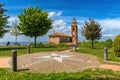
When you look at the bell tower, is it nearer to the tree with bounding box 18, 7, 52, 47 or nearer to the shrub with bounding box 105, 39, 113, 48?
the shrub with bounding box 105, 39, 113, 48

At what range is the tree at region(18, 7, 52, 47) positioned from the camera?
1687 inches

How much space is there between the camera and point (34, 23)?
4275 centimetres

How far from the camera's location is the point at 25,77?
482 inches

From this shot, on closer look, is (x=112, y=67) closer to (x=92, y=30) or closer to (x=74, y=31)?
(x=92, y=30)

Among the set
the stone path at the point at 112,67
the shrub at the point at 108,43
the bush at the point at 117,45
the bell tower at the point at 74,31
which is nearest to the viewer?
the stone path at the point at 112,67

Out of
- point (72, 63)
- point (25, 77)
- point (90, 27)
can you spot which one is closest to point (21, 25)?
point (90, 27)

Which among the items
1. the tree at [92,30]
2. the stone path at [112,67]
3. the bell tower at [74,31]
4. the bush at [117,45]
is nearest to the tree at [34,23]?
the tree at [92,30]

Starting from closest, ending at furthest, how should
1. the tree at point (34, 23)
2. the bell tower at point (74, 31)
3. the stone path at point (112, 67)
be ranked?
1. the stone path at point (112, 67)
2. the tree at point (34, 23)
3. the bell tower at point (74, 31)

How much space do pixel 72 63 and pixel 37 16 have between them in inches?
1078

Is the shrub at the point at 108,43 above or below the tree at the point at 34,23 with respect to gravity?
below

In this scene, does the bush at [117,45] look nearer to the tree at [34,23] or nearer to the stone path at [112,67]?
the stone path at [112,67]

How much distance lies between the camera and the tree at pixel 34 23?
141 feet

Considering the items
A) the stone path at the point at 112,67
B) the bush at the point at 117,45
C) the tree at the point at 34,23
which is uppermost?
the tree at the point at 34,23

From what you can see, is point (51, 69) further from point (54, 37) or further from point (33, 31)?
point (54, 37)
